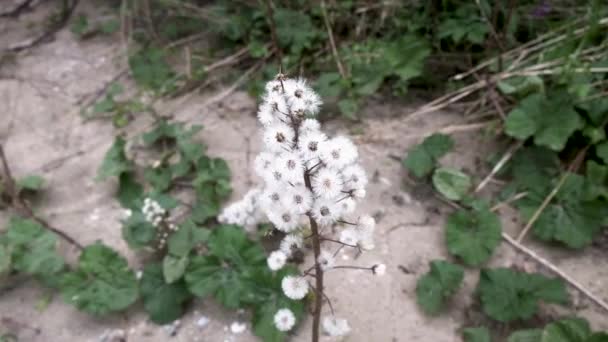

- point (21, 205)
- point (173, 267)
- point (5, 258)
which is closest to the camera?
point (173, 267)

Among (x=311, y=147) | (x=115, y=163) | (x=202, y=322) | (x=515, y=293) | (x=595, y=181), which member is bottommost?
(x=202, y=322)

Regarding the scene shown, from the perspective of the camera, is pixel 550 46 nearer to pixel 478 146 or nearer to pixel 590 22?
pixel 590 22

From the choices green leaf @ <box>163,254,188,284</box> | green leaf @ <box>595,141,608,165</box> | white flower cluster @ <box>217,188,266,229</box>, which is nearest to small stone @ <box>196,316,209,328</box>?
green leaf @ <box>163,254,188,284</box>

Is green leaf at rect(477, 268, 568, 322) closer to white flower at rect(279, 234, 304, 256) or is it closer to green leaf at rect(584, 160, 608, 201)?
green leaf at rect(584, 160, 608, 201)

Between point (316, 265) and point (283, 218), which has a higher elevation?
point (283, 218)

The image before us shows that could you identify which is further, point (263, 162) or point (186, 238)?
point (186, 238)

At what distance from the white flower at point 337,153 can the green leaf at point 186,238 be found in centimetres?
84

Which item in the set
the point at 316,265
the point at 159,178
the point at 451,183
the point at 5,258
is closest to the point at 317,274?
the point at 316,265

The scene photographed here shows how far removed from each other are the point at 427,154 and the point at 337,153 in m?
1.03

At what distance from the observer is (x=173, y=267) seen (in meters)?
1.70

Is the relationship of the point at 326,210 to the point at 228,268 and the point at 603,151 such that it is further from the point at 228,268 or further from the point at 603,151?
the point at 603,151

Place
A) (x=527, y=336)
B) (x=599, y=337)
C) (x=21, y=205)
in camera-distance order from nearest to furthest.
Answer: (x=599, y=337), (x=527, y=336), (x=21, y=205)

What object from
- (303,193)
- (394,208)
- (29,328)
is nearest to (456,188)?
(394,208)

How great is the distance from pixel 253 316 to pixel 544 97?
4.22 ft
